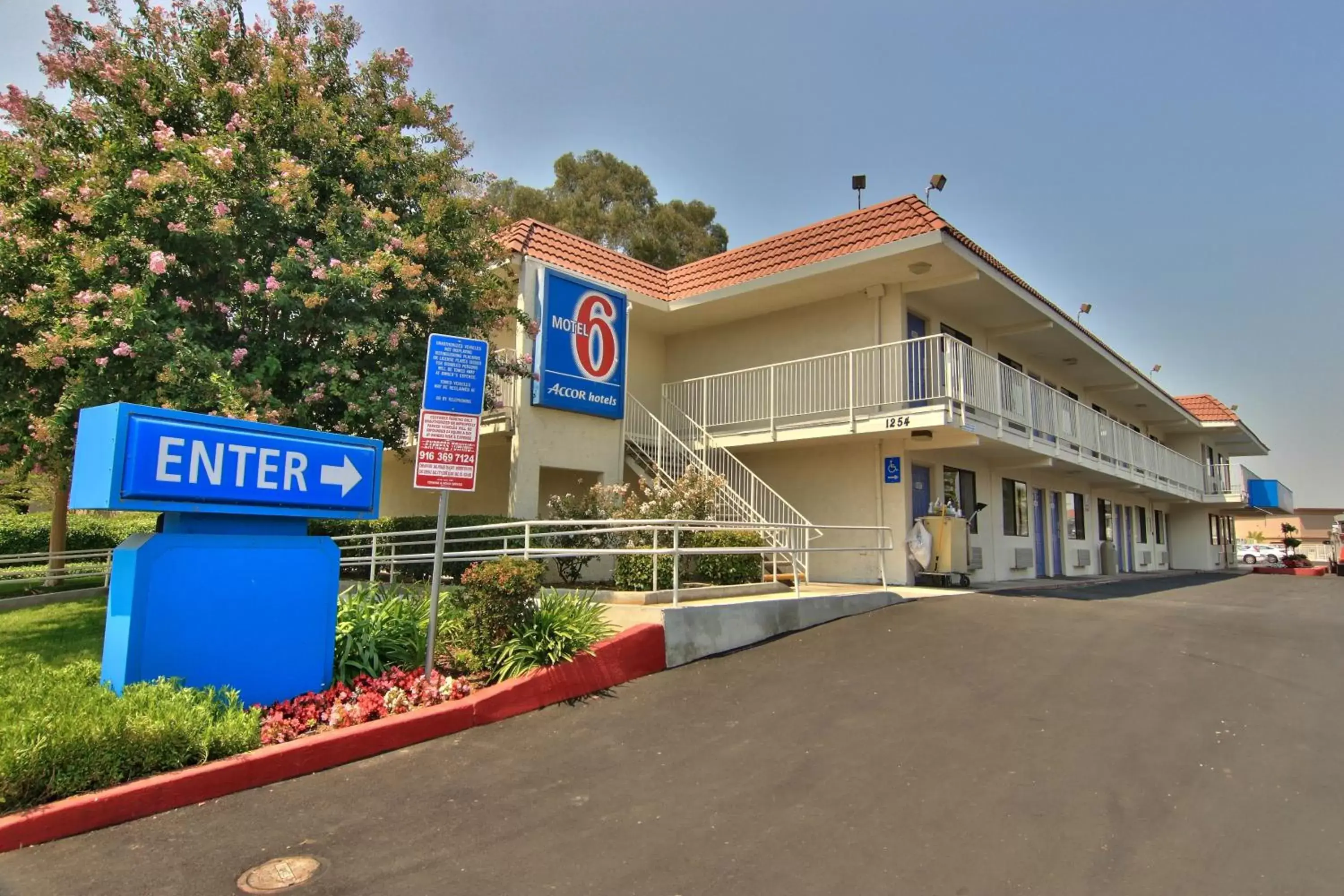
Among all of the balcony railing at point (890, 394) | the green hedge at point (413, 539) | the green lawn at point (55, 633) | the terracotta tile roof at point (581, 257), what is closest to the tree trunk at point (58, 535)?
the green lawn at point (55, 633)

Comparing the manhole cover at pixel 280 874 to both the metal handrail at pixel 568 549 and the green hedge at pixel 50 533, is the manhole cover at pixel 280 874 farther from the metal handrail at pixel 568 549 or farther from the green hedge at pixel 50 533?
the green hedge at pixel 50 533

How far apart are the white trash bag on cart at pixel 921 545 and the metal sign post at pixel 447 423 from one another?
29.7 feet

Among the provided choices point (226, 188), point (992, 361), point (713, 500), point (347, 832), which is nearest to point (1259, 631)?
point (992, 361)

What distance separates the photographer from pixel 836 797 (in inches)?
176

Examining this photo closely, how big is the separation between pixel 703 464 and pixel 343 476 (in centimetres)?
730

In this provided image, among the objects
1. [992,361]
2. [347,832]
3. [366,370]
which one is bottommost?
[347,832]

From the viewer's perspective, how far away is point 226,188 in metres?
8.27

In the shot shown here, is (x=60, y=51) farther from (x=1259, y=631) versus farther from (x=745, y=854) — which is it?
(x=1259, y=631)

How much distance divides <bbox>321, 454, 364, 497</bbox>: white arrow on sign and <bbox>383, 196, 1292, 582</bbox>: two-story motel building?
18.4 ft

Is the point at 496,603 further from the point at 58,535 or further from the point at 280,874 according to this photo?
the point at 58,535

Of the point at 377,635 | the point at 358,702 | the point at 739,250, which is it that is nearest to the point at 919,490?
the point at 739,250

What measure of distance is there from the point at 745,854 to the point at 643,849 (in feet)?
1.66

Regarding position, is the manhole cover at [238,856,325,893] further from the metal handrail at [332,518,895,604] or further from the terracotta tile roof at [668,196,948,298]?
the terracotta tile roof at [668,196,948,298]

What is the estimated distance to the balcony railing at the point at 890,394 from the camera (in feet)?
41.9
